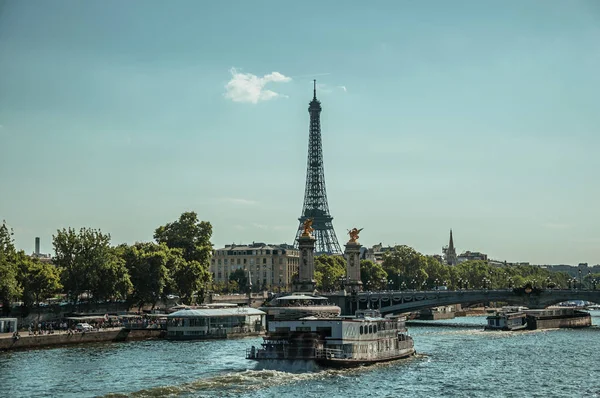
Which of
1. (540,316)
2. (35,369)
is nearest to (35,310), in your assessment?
(35,369)

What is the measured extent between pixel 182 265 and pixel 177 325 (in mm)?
24712

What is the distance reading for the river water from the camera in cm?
5806

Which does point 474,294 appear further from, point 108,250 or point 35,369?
point 35,369

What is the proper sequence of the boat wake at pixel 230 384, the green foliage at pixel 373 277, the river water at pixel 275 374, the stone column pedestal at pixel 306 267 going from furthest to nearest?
the green foliage at pixel 373 277
the stone column pedestal at pixel 306 267
the river water at pixel 275 374
the boat wake at pixel 230 384

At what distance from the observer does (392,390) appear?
197 feet

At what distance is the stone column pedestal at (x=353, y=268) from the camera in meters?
156

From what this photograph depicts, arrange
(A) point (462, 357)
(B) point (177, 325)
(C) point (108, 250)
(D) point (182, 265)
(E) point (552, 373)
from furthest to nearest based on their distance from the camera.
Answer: (D) point (182, 265) → (C) point (108, 250) → (B) point (177, 325) → (A) point (462, 357) → (E) point (552, 373)

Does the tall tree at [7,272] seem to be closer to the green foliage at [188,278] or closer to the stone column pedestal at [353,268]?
the green foliage at [188,278]

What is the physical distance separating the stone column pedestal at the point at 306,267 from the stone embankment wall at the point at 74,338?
51.1 metres

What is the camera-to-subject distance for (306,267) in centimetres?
15262

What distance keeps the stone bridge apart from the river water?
3691 cm

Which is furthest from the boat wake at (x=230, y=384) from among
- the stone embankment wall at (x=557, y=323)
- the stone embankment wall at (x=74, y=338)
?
the stone embankment wall at (x=557, y=323)

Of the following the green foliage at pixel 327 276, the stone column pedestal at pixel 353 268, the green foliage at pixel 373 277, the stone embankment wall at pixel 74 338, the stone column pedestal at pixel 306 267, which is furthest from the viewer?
the green foliage at pixel 373 277

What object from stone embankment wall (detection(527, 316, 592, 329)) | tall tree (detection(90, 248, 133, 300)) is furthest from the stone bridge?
tall tree (detection(90, 248, 133, 300))
